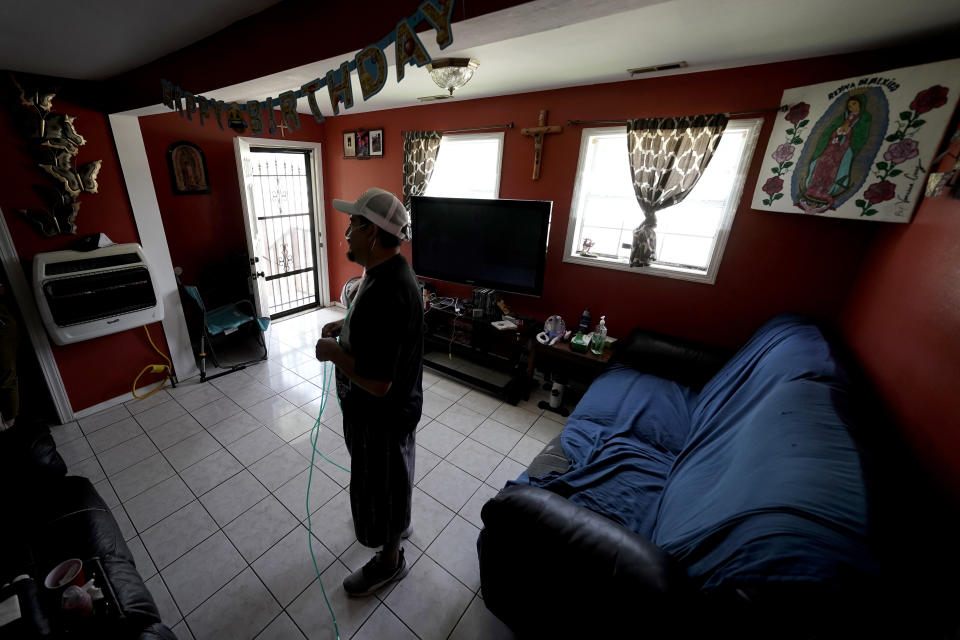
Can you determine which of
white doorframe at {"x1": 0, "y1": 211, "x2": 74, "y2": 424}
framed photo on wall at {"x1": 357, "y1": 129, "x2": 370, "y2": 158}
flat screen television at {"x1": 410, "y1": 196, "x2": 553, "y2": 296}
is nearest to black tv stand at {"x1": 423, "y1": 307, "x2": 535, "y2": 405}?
flat screen television at {"x1": 410, "y1": 196, "x2": 553, "y2": 296}

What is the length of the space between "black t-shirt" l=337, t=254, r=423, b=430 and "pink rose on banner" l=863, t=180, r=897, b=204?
228 cm

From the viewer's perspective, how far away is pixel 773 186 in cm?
213

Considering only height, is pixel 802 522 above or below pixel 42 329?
above

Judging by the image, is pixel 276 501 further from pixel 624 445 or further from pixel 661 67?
pixel 661 67

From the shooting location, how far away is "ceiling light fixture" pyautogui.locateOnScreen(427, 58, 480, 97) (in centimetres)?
198

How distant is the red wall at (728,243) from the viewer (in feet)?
7.10

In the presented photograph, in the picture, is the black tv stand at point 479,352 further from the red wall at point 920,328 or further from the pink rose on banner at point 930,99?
the pink rose on banner at point 930,99

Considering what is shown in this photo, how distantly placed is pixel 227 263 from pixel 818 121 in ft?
16.0

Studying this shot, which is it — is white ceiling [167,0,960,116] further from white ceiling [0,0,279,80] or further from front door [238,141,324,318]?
front door [238,141,324,318]

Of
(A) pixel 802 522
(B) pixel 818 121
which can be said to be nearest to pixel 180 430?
(A) pixel 802 522

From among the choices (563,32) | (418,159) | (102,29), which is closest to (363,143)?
(418,159)

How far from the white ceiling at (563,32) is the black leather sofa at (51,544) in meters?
1.87

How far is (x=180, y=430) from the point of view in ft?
8.49

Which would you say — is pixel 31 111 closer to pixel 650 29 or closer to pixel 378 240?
pixel 378 240
